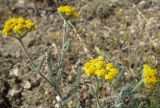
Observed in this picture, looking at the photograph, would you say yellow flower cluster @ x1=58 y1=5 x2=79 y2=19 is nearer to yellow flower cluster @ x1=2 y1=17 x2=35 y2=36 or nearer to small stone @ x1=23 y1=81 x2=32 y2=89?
yellow flower cluster @ x1=2 y1=17 x2=35 y2=36

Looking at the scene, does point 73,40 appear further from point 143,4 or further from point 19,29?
Answer: point 19,29

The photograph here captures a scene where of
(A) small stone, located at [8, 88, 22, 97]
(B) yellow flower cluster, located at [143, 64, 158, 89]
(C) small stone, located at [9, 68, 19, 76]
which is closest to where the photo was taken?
(B) yellow flower cluster, located at [143, 64, 158, 89]

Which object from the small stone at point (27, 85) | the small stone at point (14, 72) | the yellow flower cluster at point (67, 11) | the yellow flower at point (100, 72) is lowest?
the small stone at point (27, 85)

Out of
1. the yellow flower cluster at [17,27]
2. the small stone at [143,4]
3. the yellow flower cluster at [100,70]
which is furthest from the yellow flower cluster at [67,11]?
the small stone at [143,4]

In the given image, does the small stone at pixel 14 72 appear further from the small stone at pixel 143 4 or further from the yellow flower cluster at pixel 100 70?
the small stone at pixel 143 4

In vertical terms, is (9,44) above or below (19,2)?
below

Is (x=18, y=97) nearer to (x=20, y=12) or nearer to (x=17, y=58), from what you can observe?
(x=17, y=58)

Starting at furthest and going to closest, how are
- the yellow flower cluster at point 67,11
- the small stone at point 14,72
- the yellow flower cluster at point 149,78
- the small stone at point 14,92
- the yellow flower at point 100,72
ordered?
the small stone at point 14,72 < the small stone at point 14,92 < the yellow flower cluster at point 67,11 < the yellow flower cluster at point 149,78 < the yellow flower at point 100,72

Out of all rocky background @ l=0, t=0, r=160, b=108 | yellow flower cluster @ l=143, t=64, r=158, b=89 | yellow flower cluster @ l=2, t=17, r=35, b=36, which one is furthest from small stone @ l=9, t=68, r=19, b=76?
yellow flower cluster @ l=143, t=64, r=158, b=89

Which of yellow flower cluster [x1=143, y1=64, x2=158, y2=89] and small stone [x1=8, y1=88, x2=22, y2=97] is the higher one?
small stone [x1=8, y1=88, x2=22, y2=97]

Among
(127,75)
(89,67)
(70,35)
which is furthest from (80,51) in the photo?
(89,67)

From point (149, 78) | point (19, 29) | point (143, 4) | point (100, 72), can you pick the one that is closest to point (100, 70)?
point (100, 72)
